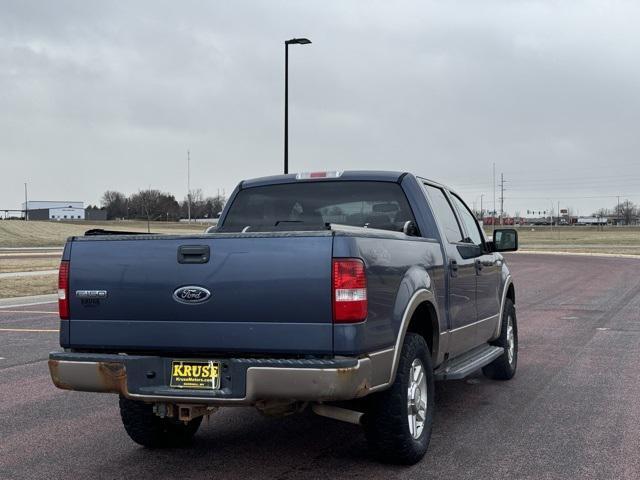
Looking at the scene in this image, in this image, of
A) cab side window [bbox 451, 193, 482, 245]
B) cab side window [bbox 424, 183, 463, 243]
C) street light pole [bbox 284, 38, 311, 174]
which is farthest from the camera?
street light pole [bbox 284, 38, 311, 174]

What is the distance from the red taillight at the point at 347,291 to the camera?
420 centimetres

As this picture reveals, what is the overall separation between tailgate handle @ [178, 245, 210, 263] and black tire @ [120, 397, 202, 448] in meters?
1.34

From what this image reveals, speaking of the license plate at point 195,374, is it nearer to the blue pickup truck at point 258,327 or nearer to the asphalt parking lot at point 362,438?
the blue pickup truck at point 258,327

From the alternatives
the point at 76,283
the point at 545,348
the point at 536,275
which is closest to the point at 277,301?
the point at 76,283

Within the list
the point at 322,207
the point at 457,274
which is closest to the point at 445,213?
the point at 457,274

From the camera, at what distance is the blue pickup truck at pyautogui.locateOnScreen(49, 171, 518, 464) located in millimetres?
4234

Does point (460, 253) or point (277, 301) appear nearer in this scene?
point (277, 301)

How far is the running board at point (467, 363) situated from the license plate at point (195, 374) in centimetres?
193

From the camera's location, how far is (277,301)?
430cm

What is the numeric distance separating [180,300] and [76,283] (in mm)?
746

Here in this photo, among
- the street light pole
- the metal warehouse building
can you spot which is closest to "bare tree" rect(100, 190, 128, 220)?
the metal warehouse building

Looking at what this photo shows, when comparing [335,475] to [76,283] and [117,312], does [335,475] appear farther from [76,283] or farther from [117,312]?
[76,283]

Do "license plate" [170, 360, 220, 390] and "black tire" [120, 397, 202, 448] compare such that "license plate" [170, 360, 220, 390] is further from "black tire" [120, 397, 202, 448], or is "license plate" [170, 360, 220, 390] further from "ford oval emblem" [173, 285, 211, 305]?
"black tire" [120, 397, 202, 448]

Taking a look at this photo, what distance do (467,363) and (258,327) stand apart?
258 cm
